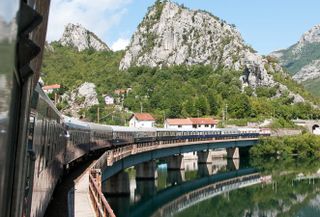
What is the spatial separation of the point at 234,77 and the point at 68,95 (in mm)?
50615

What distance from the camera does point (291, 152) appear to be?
9019cm

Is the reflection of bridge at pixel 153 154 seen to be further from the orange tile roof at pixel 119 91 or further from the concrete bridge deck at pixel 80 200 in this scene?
the orange tile roof at pixel 119 91

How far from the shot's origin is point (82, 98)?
131625mm

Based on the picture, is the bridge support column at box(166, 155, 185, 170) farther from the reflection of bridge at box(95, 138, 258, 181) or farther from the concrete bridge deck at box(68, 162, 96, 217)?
the concrete bridge deck at box(68, 162, 96, 217)

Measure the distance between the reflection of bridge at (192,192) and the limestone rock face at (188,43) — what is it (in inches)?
3363

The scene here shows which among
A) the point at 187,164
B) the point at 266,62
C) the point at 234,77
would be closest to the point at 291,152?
the point at 187,164

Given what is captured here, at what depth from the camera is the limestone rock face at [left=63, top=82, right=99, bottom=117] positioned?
129625 millimetres

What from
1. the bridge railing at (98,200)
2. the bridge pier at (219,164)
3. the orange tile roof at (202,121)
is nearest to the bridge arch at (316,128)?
the orange tile roof at (202,121)

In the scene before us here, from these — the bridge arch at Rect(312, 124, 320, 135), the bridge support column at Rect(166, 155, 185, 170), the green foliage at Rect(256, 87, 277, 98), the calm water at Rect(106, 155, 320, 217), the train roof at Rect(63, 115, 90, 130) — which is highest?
the green foliage at Rect(256, 87, 277, 98)

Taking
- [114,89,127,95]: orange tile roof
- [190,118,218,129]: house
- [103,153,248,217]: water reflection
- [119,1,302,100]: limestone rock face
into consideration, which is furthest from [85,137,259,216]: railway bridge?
[119,1,302,100]: limestone rock face

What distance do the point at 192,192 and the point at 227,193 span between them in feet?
14.0

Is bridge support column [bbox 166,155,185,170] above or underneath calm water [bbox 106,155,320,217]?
above

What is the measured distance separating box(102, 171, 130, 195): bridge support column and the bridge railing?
919 inches

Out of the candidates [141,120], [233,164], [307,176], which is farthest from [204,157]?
[141,120]
